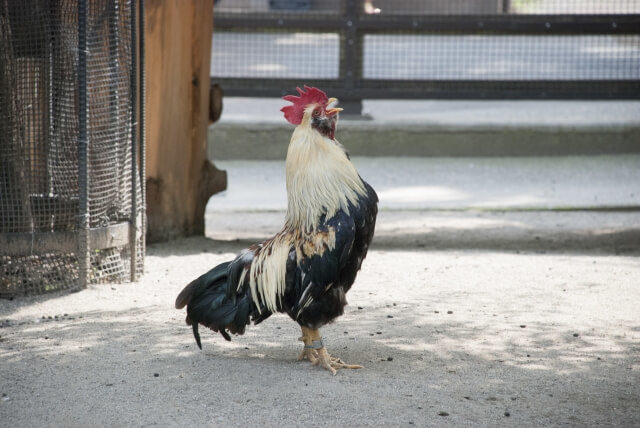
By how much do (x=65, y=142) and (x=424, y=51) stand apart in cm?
700

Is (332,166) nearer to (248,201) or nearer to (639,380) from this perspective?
(639,380)

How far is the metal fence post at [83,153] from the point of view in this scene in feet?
19.5

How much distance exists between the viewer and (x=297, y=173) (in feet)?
15.6

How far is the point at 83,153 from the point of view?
6.07 m

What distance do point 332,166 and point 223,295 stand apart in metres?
0.91

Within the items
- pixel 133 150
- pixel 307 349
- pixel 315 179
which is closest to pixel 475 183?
pixel 133 150

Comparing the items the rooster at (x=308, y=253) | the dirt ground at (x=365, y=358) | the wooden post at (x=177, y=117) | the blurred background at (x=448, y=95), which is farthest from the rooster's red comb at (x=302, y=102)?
the blurred background at (x=448, y=95)

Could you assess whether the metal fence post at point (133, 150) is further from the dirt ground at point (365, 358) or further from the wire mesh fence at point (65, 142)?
the dirt ground at point (365, 358)

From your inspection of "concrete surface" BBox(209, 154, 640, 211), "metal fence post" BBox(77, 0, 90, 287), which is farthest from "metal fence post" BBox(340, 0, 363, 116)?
"metal fence post" BBox(77, 0, 90, 287)

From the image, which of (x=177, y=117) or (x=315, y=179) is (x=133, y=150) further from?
(x=315, y=179)

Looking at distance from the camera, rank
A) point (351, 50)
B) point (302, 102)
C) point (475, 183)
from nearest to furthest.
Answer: point (302, 102) → point (475, 183) → point (351, 50)

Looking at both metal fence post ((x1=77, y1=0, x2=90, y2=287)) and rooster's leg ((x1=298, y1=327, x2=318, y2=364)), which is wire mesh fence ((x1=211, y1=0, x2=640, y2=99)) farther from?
rooster's leg ((x1=298, y1=327, x2=318, y2=364))

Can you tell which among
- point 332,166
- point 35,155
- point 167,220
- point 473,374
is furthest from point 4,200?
point 473,374

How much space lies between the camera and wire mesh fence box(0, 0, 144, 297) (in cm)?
609
